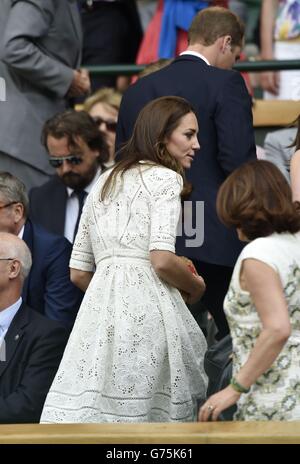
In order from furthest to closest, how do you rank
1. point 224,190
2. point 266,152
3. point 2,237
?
point 266,152 < point 2,237 < point 224,190

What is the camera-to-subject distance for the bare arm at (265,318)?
4680mm

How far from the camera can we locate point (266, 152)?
7773 mm

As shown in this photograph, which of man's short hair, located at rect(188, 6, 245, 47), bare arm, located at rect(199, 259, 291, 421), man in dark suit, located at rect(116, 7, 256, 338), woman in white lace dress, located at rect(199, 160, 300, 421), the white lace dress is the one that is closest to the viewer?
bare arm, located at rect(199, 259, 291, 421)

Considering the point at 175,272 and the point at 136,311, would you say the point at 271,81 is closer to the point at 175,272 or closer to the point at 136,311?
the point at 175,272

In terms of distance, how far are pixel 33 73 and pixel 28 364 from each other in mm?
2198

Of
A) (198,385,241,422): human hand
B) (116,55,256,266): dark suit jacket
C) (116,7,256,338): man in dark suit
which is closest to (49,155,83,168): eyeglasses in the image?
(116,7,256,338): man in dark suit

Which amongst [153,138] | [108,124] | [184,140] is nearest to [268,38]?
[108,124]

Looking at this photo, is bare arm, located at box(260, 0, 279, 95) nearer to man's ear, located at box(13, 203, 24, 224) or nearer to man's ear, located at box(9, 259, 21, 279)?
man's ear, located at box(13, 203, 24, 224)

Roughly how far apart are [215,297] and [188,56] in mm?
1123

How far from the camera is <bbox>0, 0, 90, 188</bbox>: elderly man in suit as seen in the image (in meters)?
7.77

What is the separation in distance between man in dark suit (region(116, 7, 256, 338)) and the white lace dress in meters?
0.73
